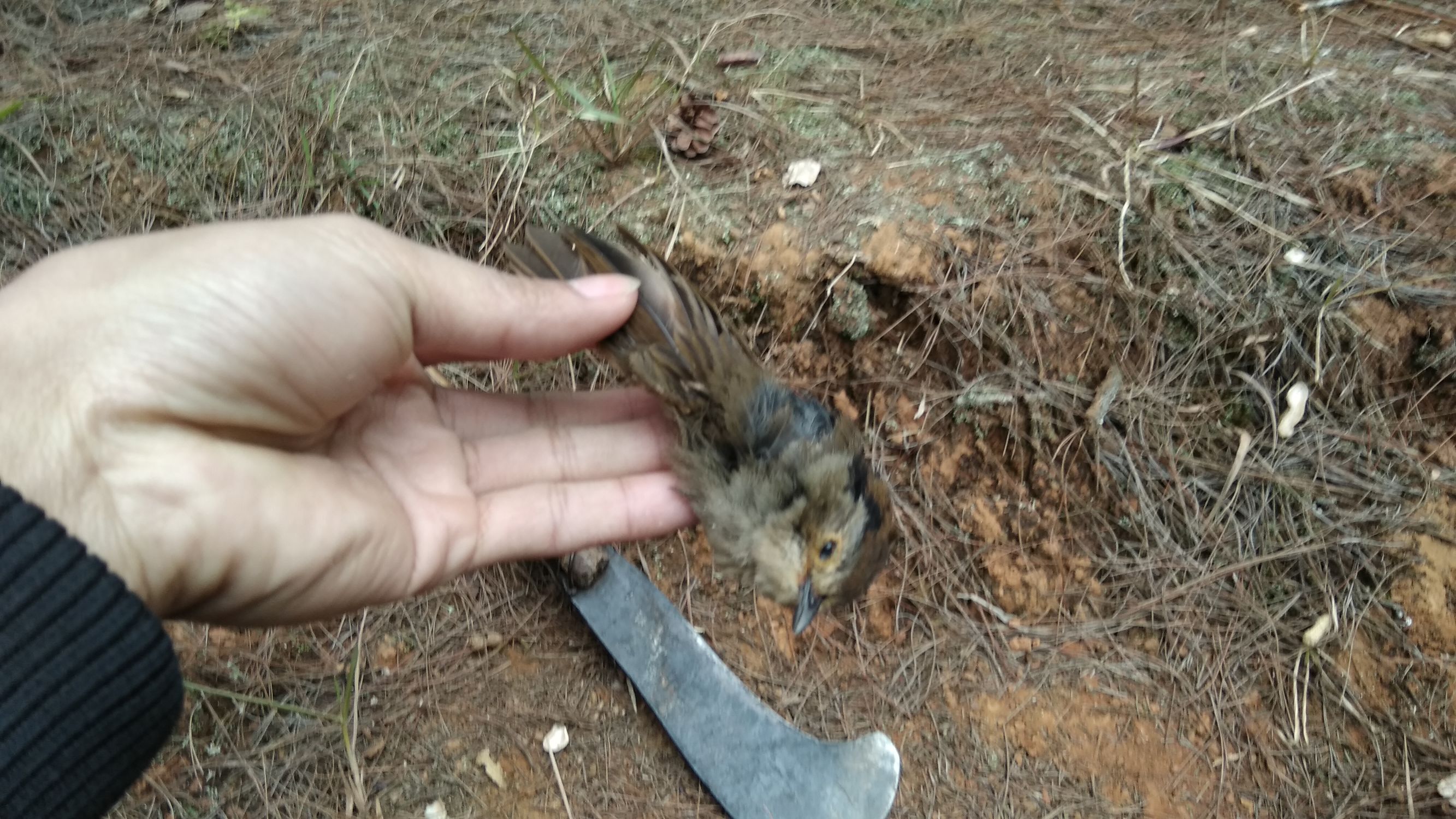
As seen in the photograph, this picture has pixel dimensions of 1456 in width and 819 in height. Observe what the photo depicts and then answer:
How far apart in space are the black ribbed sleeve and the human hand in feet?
0.35

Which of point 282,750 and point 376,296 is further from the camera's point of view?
point 282,750

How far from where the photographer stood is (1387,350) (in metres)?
3.07

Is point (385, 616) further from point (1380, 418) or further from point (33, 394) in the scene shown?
point (1380, 418)

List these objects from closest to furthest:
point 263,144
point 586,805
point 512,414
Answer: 1. point 512,414
2. point 586,805
3. point 263,144

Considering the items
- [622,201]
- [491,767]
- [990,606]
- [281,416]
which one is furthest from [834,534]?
[622,201]

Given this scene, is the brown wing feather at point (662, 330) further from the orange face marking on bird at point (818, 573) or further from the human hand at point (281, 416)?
the orange face marking on bird at point (818, 573)

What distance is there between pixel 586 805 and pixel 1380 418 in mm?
3225

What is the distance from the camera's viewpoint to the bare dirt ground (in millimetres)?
3006

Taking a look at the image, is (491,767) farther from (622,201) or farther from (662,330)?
(622,201)

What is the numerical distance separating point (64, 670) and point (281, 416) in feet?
2.25

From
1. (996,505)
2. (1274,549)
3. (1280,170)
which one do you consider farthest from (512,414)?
(1280,170)

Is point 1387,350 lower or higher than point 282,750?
higher

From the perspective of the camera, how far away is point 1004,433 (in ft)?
10.7

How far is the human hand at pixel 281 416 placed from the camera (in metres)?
1.80
